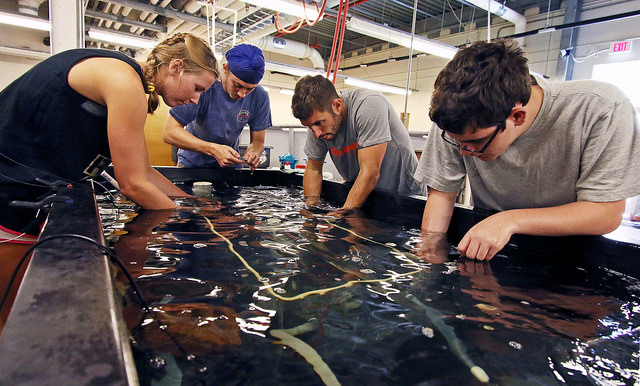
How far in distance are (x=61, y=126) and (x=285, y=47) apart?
7053mm

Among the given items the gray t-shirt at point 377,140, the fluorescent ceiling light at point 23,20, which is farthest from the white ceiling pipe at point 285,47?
the gray t-shirt at point 377,140

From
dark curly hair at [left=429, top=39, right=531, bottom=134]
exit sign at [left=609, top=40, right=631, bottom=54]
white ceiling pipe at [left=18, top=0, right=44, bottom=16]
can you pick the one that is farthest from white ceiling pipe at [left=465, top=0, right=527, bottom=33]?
white ceiling pipe at [left=18, top=0, right=44, bottom=16]

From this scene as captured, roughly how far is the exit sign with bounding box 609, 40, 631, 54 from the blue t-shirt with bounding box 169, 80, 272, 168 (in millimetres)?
6174

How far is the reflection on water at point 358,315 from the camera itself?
0.53 m

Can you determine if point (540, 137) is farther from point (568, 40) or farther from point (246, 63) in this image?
point (568, 40)

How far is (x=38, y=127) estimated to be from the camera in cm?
101

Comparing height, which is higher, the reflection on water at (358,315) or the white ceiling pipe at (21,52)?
the white ceiling pipe at (21,52)

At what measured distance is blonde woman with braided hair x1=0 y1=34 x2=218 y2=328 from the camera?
3.16 ft

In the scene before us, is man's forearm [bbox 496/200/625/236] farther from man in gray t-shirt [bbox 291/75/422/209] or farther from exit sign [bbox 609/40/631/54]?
exit sign [bbox 609/40/631/54]

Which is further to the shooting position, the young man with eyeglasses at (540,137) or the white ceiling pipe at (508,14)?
the white ceiling pipe at (508,14)

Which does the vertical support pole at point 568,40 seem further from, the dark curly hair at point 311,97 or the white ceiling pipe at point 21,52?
the white ceiling pipe at point 21,52

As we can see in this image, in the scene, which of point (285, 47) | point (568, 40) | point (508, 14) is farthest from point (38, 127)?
point (568, 40)

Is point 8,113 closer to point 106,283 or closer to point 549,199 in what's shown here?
point 106,283

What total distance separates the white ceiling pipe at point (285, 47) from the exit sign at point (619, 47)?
18.0ft
